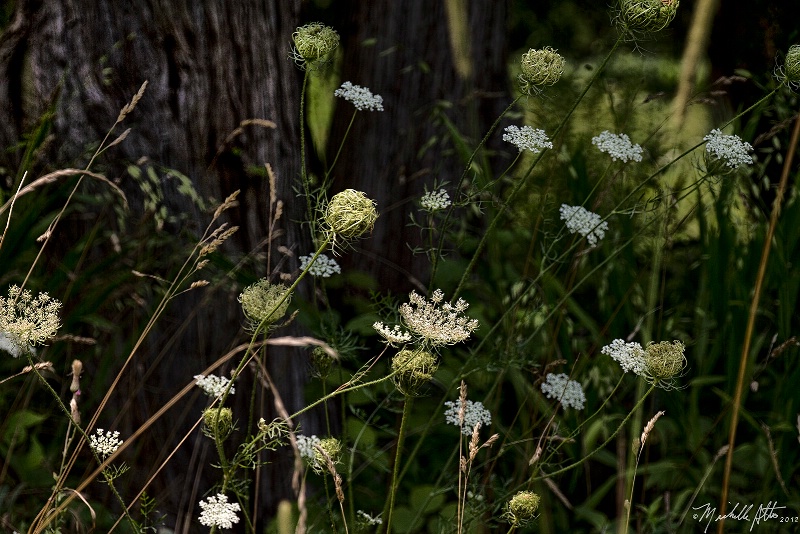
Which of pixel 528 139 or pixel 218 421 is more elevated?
pixel 528 139

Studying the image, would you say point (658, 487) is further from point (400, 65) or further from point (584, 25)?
point (584, 25)

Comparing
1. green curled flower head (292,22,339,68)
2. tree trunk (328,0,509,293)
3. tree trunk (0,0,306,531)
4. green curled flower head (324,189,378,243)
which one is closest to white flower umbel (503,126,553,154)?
green curled flower head (292,22,339,68)

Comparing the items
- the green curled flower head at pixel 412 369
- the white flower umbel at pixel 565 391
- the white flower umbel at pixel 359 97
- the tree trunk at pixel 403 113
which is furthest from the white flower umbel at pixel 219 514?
the tree trunk at pixel 403 113

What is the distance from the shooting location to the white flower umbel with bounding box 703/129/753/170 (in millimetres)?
1755

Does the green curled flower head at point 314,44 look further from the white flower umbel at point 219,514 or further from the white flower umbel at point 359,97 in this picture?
the white flower umbel at point 219,514

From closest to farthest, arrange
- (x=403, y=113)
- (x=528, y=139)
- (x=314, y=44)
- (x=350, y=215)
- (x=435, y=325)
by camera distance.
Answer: (x=350, y=215), (x=435, y=325), (x=314, y=44), (x=528, y=139), (x=403, y=113)

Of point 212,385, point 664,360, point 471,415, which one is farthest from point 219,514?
point 664,360

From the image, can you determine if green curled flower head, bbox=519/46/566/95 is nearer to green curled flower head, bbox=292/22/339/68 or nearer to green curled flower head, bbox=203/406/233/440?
green curled flower head, bbox=292/22/339/68

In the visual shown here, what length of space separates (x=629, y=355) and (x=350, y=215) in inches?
28.6

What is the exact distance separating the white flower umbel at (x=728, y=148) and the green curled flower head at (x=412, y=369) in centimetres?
87

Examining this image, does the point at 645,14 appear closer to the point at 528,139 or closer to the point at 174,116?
the point at 528,139

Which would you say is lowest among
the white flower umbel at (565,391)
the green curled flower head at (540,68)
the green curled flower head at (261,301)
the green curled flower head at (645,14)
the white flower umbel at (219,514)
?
the white flower umbel at (565,391)

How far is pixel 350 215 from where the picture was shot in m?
1.20

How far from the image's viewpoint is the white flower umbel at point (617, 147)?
195 cm
